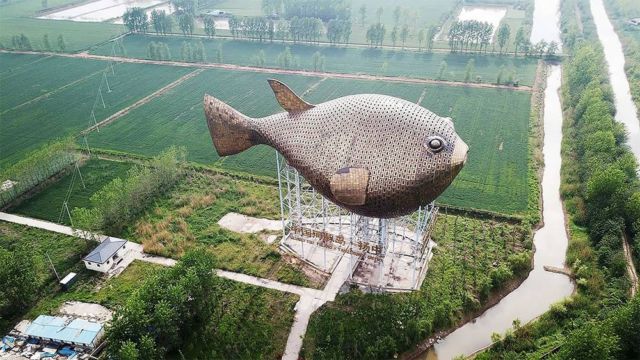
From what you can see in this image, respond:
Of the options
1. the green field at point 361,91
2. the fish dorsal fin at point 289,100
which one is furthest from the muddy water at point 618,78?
the fish dorsal fin at point 289,100

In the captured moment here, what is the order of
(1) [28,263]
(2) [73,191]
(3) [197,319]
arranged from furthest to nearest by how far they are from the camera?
(2) [73,191]
(1) [28,263]
(3) [197,319]

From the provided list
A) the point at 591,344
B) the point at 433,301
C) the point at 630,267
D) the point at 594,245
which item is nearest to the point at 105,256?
the point at 433,301

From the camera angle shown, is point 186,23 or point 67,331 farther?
point 186,23

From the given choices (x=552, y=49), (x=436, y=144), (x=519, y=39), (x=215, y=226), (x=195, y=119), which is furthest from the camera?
(x=552, y=49)

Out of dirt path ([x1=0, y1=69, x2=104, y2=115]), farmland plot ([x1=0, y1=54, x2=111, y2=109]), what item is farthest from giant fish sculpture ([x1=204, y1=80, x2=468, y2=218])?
farmland plot ([x1=0, y1=54, x2=111, y2=109])

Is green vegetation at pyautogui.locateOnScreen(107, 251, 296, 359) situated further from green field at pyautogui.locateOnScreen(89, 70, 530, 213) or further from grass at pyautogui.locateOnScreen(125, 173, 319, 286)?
green field at pyautogui.locateOnScreen(89, 70, 530, 213)

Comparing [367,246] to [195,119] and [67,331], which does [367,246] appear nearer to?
[67,331]

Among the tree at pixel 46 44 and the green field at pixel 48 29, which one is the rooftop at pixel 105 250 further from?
the green field at pixel 48 29
